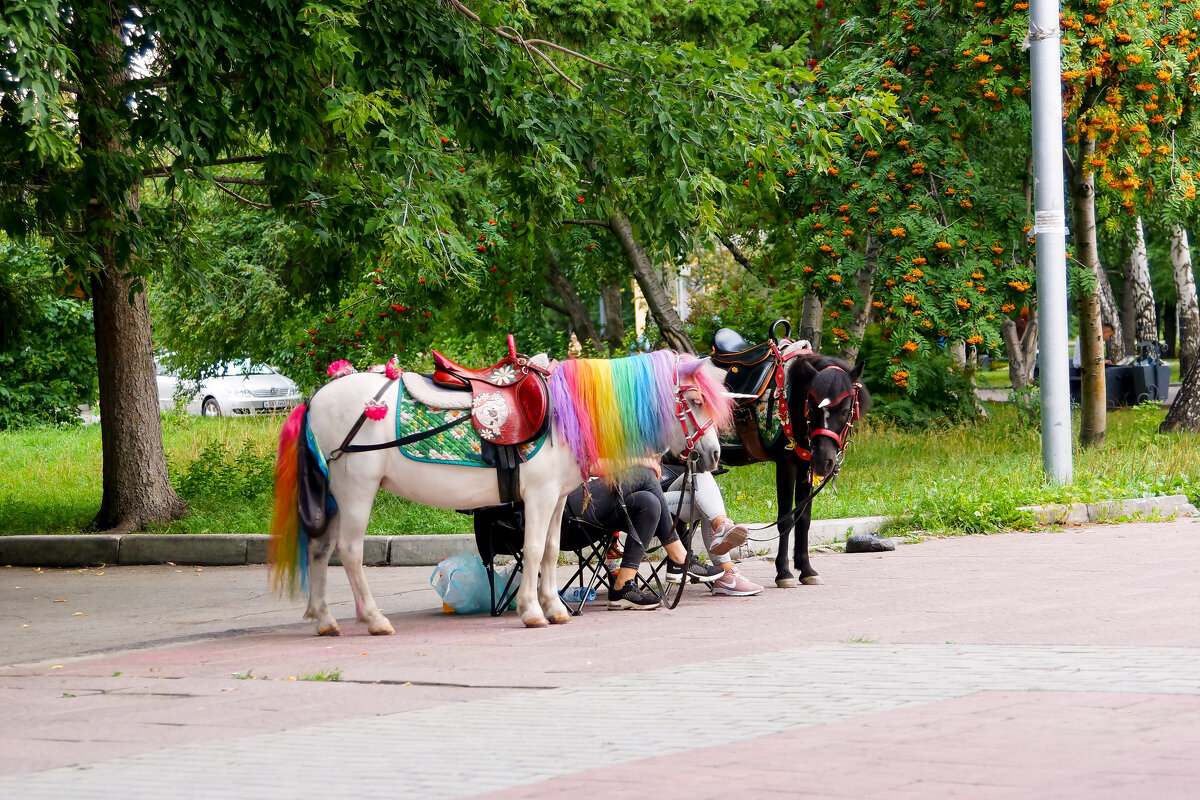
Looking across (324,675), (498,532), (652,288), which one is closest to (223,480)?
(652,288)

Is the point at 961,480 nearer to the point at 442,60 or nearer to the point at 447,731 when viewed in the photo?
the point at 442,60

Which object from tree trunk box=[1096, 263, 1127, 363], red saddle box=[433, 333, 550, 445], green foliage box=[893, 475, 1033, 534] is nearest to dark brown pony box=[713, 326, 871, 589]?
red saddle box=[433, 333, 550, 445]

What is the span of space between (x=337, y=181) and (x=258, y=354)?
12510 millimetres

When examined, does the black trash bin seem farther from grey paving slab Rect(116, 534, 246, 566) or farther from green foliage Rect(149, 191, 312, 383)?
grey paving slab Rect(116, 534, 246, 566)

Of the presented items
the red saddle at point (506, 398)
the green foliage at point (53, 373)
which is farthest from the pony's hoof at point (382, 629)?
the green foliage at point (53, 373)

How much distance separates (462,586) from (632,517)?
1.26 metres

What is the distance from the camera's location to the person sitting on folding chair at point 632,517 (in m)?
8.71

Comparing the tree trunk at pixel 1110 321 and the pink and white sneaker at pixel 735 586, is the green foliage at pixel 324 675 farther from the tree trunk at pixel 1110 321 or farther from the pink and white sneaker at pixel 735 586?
the tree trunk at pixel 1110 321

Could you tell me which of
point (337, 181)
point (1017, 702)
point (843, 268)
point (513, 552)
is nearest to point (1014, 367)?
point (843, 268)

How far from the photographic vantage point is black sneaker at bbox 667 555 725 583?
9419 mm

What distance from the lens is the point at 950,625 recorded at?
25.2 ft

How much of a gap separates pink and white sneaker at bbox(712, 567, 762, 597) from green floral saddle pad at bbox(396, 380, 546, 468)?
6.38ft

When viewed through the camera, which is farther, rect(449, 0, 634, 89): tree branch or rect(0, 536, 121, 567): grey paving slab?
rect(0, 536, 121, 567): grey paving slab

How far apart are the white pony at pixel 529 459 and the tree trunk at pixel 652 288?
10539 millimetres
